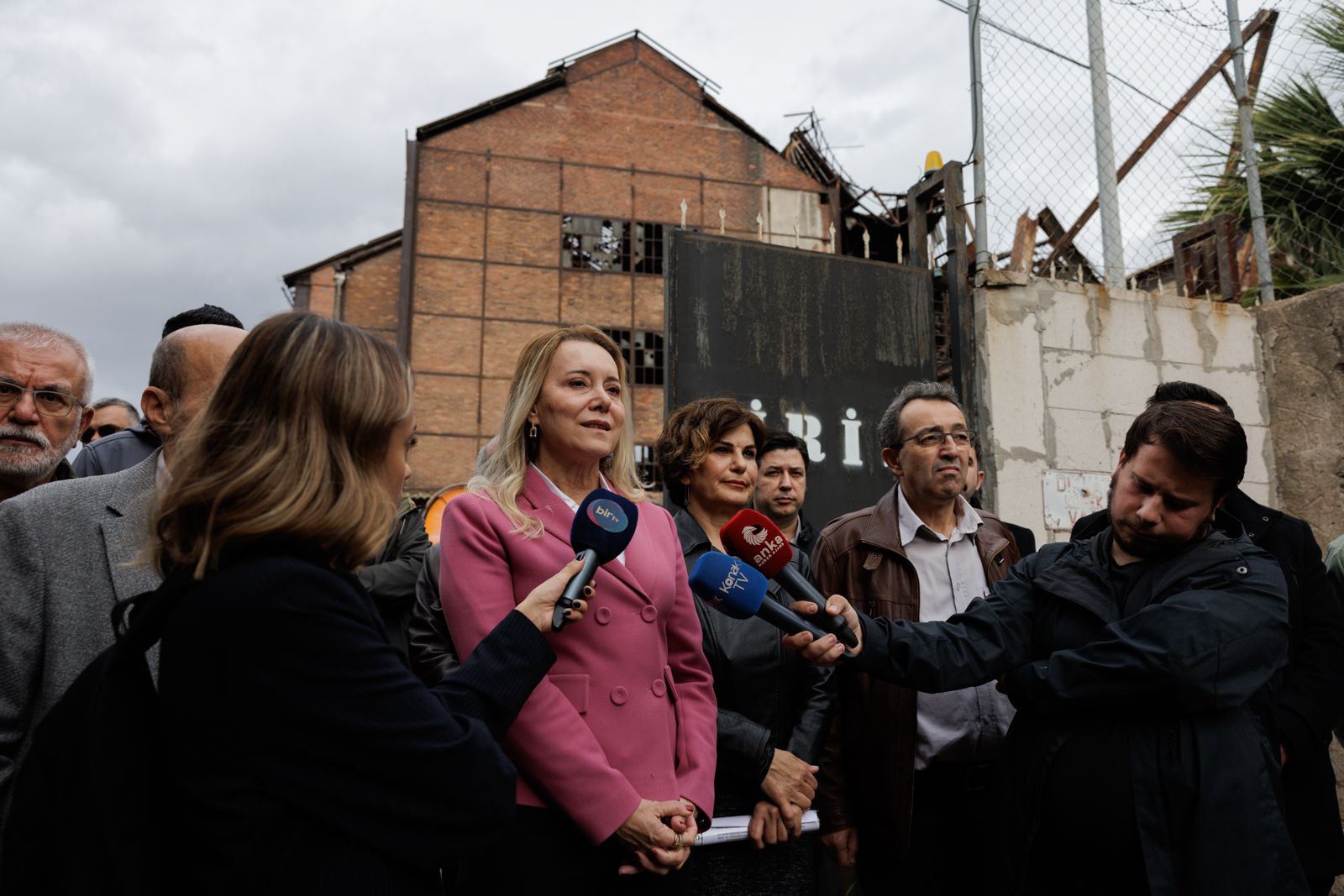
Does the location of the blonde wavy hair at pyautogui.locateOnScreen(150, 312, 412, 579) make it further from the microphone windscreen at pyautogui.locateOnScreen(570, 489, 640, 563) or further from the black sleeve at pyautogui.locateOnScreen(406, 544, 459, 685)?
the black sleeve at pyautogui.locateOnScreen(406, 544, 459, 685)

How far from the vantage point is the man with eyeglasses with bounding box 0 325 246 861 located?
1.82m

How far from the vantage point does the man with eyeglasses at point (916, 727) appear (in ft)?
9.78

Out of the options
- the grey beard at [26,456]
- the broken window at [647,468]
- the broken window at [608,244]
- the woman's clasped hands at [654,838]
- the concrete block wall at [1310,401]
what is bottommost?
the woman's clasped hands at [654,838]

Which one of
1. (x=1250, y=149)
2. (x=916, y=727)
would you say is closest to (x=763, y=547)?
(x=916, y=727)

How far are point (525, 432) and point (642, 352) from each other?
21831 mm

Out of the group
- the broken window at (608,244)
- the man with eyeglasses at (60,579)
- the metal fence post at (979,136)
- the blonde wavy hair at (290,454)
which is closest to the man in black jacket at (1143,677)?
the blonde wavy hair at (290,454)

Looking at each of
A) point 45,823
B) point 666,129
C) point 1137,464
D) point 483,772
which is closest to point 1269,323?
point 1137,464

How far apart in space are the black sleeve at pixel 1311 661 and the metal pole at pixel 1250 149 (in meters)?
3.49

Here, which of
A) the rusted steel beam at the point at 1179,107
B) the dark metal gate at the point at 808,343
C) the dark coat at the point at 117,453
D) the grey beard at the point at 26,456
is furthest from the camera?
the rusted steel beam at the point at 1179,107

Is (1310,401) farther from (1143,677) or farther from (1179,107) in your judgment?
(1143,677)

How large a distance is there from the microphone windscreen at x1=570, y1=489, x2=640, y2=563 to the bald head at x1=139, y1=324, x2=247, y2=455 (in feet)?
2.94

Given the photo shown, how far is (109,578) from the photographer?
1.93m

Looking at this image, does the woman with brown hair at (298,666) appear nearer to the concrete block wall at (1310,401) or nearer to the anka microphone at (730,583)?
the anka microphone at (730,583)

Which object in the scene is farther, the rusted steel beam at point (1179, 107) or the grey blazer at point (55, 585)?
the rusted steel beam at point (1179, 107)
